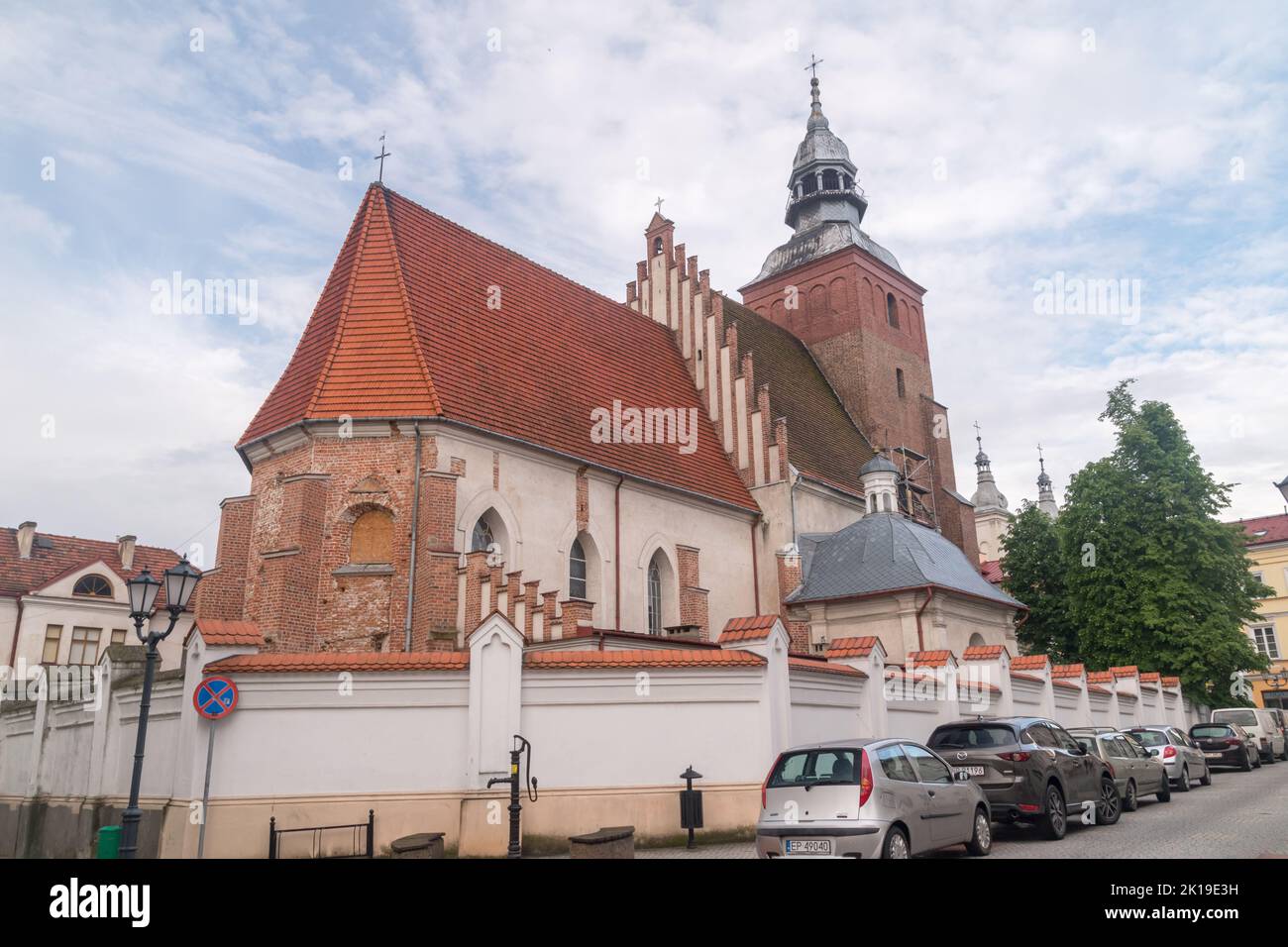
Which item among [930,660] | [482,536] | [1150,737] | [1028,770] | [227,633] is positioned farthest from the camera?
[1150,737]

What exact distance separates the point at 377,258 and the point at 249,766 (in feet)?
40.1

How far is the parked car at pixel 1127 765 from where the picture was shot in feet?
53.2

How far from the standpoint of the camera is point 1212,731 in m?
26.1

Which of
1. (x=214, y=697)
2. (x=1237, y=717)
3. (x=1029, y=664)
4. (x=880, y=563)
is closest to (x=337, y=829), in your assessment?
(x=214, y=697)

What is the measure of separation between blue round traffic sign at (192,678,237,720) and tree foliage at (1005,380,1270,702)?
27.5 meters

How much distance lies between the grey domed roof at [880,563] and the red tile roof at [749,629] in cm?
1112

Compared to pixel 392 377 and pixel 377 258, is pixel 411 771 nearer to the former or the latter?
pixel 392 377

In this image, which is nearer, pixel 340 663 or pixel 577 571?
pixel 340 663

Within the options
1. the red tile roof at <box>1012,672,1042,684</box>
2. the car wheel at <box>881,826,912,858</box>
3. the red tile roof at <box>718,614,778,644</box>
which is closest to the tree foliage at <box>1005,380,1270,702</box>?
the red tile roof at <box>1012,672,1042,684</box>

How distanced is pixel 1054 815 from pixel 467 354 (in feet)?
46.7

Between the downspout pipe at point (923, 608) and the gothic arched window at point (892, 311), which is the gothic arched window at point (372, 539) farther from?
the gothic arched window at point (892, 311)

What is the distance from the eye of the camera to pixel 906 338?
37.9 metres

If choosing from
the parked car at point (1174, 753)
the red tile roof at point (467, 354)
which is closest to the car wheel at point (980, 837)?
the parked car at point (1174, 753)

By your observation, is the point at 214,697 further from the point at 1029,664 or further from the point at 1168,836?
the point at 1029,664
